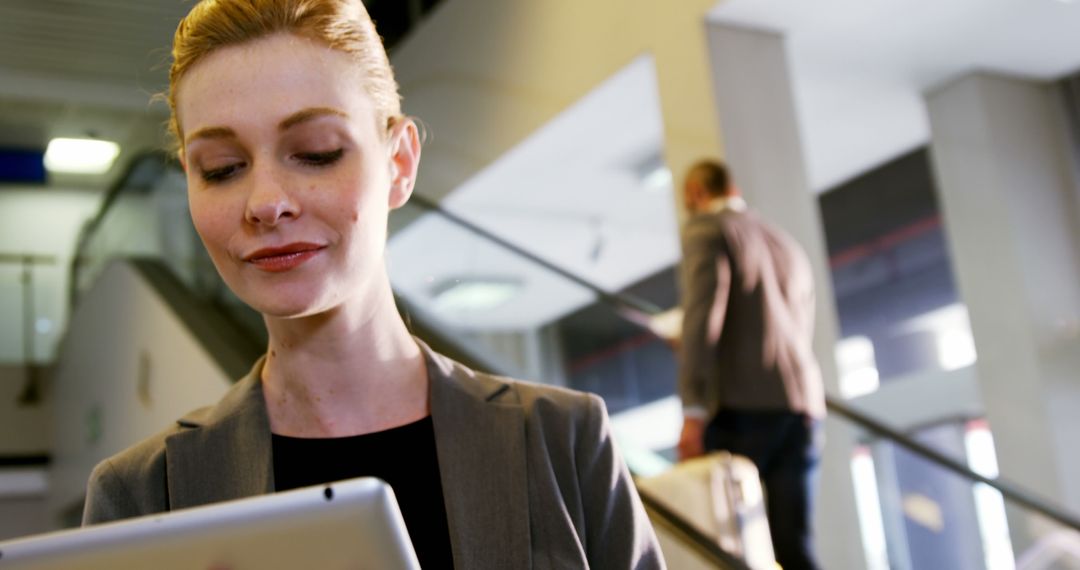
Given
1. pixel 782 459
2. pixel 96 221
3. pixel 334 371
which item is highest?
pixel 96 221

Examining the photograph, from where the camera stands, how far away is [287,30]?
40.8 inches

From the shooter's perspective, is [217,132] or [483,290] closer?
[217,132]

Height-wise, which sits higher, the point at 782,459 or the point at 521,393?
the point at 521,393

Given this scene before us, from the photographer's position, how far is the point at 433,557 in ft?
3.37

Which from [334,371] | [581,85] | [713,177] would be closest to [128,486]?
[334,371]

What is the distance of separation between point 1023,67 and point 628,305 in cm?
277

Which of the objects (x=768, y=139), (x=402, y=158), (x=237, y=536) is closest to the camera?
(x=237, y=536)

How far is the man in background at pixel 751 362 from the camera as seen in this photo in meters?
3.60

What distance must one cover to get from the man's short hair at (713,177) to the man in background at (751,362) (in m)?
0.09

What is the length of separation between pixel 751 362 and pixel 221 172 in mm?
2795

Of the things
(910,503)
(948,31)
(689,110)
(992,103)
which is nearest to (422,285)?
(910,503)

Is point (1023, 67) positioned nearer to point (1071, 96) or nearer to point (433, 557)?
point (1071, 96)

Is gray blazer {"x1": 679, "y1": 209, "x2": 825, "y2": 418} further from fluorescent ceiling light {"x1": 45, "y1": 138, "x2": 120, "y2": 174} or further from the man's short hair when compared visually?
fluorescent ceiling light {"x1": 45, "y1": 138, "x2": 120, "y2": 174}

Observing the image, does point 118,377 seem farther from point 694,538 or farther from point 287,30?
point 287,30
